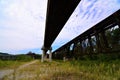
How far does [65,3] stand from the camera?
4379mm

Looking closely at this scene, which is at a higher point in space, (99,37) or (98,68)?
(99,37)

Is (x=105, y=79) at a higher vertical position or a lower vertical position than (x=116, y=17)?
lower

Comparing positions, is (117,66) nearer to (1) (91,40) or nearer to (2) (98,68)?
(2) (98,68)

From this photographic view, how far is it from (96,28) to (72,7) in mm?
4211

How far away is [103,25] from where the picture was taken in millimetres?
7926

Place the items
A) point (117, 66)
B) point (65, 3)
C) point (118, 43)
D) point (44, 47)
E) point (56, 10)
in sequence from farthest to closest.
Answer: point (44, 47)
point (118, 43)
point (117, 66)
point (56, 10)
point (65, 3)

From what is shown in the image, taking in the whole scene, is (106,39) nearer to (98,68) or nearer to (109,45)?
(109,45)

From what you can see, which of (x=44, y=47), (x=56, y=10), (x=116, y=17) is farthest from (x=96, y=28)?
(x=44, y=47)

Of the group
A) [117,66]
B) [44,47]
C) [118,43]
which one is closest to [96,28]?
[118,43]

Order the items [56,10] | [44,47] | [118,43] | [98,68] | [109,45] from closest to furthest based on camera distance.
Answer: [56,10], [98,68], [118,43], [109,45], [44,47]

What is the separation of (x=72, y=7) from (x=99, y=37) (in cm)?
446

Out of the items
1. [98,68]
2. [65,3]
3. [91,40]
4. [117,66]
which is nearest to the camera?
[65,3]

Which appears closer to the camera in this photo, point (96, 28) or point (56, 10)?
point (56, 10)

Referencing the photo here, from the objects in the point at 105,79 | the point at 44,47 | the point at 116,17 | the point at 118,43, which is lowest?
the point at 105,79
